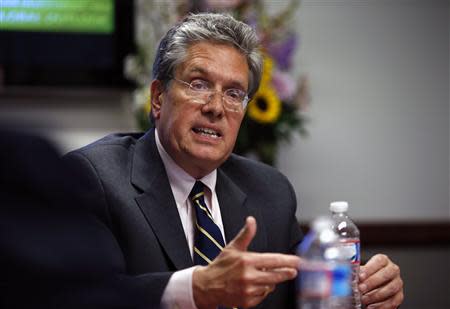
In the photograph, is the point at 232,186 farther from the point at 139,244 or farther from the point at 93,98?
the point at 93,98

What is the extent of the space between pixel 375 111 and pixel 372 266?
2084 millimetres

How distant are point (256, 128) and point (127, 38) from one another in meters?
0.77

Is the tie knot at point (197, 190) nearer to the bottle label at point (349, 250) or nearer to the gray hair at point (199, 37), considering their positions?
the gray hair at point (199, 37)

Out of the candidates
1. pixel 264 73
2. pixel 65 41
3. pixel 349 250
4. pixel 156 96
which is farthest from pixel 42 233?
pixel 65 41

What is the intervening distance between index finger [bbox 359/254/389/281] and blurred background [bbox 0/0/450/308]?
1.63 meters

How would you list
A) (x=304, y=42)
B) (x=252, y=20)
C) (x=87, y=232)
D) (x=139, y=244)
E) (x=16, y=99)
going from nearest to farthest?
(x=87, y=232)
(x=139, y=244)
(x=252, y=20)
(x=16, y=99)
(x=304, y=42)

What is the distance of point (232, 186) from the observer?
2.03 metres

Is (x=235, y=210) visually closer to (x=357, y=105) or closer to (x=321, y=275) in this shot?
(x=321, y=275)

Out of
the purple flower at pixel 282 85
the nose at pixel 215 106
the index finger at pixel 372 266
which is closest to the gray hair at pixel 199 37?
the nose at pixel 215 106

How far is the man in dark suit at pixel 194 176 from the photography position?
5.71 ft

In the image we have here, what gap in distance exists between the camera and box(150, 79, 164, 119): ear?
6.48 feet

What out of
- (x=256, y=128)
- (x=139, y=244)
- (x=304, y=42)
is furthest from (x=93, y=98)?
(x=139, y=244)

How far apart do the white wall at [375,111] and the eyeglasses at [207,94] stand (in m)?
1.70

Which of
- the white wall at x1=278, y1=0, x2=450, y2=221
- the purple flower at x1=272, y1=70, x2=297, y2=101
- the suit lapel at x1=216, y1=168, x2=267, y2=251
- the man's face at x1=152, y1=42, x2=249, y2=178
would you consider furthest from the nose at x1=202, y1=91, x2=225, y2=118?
the white wall at x1=278, y1=0, x2=450, y2=221
